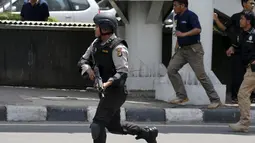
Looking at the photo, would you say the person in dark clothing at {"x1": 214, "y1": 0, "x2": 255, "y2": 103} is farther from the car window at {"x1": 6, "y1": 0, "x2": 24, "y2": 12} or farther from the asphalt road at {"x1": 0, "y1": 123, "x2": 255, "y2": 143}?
the car window at {"x1": 6, "y1": 0, "x2": 24, "y2": 12}

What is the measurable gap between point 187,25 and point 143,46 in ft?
5.20

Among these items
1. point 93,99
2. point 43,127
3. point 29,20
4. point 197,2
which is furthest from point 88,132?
point 29,20

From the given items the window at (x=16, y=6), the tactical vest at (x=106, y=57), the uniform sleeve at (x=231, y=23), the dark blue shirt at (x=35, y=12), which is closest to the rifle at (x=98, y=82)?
the tactical vest at (x=106, y=57)

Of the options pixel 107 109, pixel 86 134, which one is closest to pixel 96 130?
pixel 107 109

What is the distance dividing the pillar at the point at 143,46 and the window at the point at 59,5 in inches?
199

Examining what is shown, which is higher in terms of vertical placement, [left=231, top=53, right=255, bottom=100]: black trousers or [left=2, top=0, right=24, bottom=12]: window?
[left=2, top=0, right=24, bottom=12]: window

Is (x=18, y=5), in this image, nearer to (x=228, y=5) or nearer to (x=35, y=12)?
(x=35, y=12)

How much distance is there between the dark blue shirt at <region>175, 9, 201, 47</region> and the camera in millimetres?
8391

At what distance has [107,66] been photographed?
5.52 metres

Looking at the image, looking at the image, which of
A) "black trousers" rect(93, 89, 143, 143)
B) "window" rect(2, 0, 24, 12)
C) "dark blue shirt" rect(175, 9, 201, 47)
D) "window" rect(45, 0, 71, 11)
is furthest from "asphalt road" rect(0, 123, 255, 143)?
"window" rect(45, 0, 71, 11)

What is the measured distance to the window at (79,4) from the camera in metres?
14.9

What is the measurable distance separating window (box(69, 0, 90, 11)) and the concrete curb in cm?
683

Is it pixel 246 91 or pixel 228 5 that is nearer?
pixel 246 91

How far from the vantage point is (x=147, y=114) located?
8.47 metres
